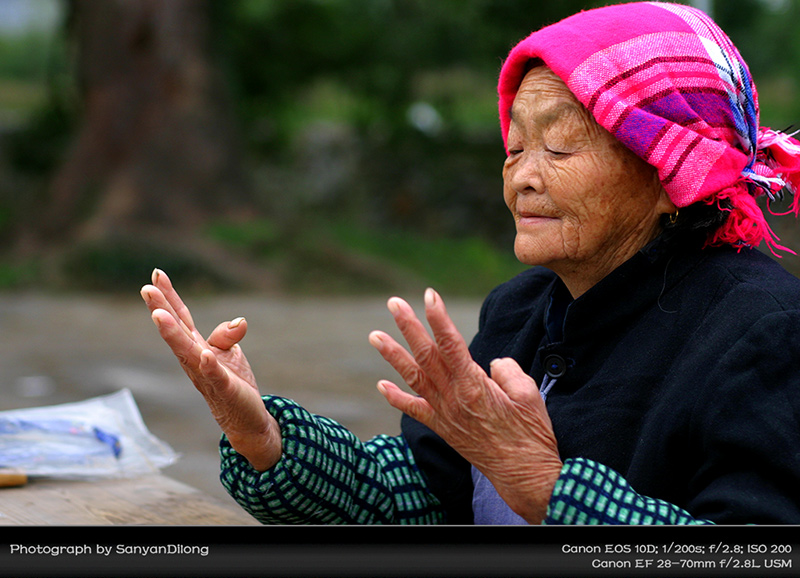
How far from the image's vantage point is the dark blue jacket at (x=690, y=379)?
3.88 feet

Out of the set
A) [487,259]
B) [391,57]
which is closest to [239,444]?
[487,259]

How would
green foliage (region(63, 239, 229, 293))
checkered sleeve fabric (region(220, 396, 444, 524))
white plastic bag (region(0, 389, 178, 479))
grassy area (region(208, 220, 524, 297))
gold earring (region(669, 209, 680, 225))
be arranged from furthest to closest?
grassy area (region(208, 220, 524, 297)) → green foliage (region(63, 239, 229, 293)) → white plastic bag (region(0, 389, 178, 479)) → checkered sleeve fabric (region(220, 396, 444, 524)) → gold earring (region(669, 209, 680, 225))

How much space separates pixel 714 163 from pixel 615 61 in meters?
0.23

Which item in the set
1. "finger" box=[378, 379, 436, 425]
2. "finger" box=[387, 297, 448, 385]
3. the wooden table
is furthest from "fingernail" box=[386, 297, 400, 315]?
the wooden table

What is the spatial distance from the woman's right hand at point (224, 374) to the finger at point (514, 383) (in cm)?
47

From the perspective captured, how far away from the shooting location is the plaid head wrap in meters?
1.39

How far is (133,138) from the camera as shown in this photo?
10375 mm

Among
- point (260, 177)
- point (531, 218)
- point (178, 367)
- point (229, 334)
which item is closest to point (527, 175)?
point (531, 218)

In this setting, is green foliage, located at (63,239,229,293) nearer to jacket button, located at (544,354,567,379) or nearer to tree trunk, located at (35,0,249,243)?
tree trunk, located at (35,0,249,243)

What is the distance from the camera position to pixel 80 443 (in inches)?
83.1

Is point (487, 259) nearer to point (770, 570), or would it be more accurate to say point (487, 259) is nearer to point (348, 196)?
point (348, 196)

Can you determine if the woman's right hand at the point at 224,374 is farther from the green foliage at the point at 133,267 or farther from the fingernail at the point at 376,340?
the green foliage at the point at 133,267

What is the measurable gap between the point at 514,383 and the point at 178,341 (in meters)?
0.56

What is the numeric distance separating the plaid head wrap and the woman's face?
66 millimetres
